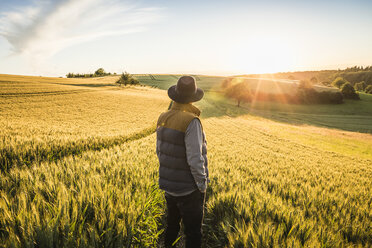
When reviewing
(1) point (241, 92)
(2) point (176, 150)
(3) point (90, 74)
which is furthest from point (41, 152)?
(3) point (90, 74)

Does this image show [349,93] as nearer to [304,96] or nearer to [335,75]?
[304,96]

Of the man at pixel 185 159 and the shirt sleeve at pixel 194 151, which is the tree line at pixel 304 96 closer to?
the man at pixel 185 159

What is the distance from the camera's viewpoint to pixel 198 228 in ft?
8.96

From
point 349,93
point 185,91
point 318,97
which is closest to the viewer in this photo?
point 185,91

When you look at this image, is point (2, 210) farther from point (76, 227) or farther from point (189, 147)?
point (189, 147)

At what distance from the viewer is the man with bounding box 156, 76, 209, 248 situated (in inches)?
98.8

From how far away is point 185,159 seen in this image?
2650mm

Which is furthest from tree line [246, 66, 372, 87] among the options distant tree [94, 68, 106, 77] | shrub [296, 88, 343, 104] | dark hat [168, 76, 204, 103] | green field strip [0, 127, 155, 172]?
dark hat [168, 76, 204, 103]

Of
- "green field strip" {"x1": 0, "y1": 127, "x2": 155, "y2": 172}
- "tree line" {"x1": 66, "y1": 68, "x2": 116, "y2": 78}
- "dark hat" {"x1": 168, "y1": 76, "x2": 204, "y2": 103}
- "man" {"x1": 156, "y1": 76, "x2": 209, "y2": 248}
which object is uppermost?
"tree line" {"x1": 66, "y1": 68, "x2": 116, "y2": 78}

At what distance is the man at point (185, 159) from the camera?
2510 millimetres

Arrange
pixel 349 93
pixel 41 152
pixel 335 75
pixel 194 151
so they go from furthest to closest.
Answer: pixel 335 75 < pixel 349 93 < pixel 41 152 < pixel 194 151

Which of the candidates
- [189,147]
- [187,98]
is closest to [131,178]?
[189,147]

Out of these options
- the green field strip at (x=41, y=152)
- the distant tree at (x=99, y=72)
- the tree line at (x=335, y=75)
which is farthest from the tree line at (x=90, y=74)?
the green field strip at (x=41, y=152)

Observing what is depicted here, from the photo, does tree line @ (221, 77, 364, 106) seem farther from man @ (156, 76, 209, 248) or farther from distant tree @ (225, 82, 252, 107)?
man @ (156, 76, 209, 248)
